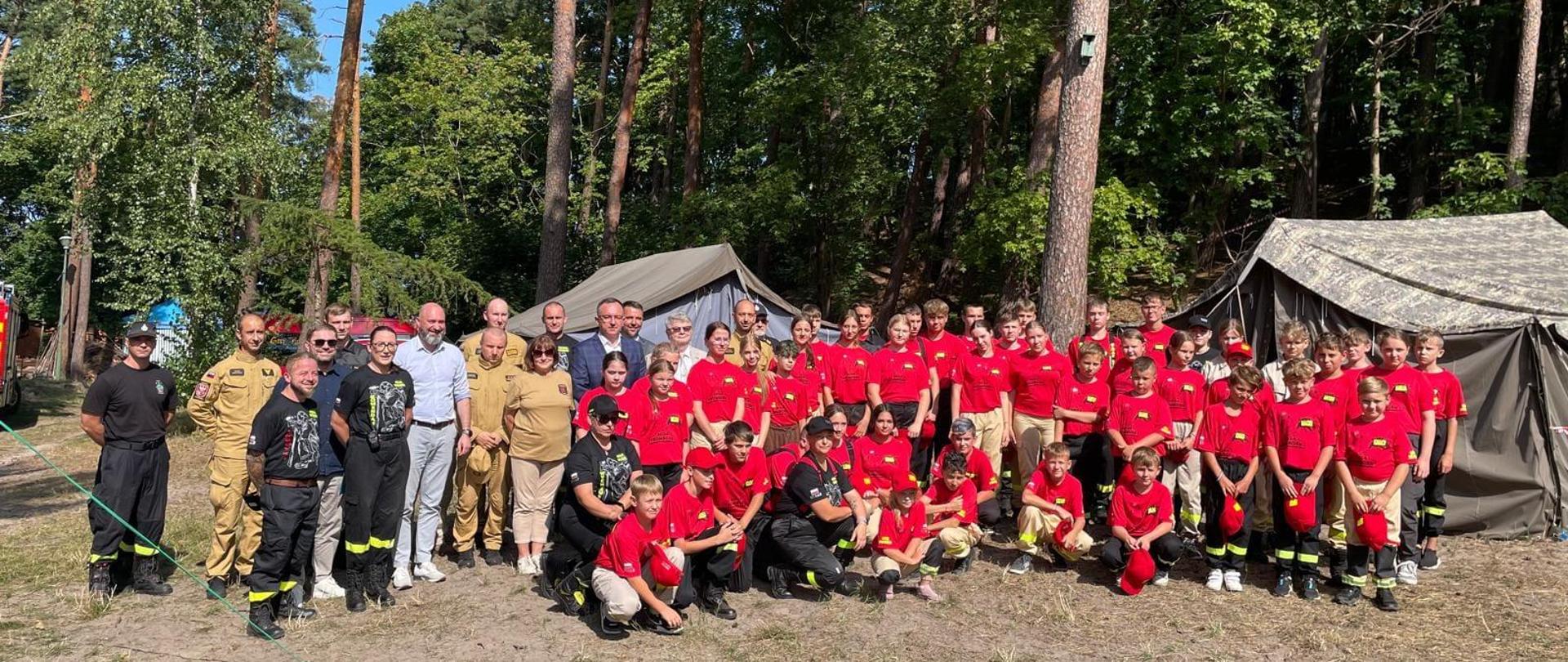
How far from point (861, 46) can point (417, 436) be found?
14.1 meters

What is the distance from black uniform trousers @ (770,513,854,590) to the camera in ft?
19.1

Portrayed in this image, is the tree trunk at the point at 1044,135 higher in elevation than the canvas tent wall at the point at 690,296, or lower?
higher

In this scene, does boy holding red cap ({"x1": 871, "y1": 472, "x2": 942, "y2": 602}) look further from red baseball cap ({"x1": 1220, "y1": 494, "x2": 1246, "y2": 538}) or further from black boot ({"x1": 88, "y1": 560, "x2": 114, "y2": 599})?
black boot ({"x1": 88, "y1": 560, "x2": 114, "y2": 599})

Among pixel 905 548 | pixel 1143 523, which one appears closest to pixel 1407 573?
pixel 1143 523

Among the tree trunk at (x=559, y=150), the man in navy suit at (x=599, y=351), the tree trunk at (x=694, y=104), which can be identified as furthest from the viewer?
the tree trunk at (x=694, y=104)

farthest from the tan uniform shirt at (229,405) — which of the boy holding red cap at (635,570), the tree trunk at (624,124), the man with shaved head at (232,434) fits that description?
the tree trunk at (624,124)

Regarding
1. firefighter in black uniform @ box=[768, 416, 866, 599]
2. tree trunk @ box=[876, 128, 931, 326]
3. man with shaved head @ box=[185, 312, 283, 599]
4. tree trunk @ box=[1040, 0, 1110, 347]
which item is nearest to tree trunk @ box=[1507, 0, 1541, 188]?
tree trunk @ box=[1040, 0, 1110, 347]

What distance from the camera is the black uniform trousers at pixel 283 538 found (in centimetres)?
508

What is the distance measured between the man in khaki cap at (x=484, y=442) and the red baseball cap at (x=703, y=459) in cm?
125

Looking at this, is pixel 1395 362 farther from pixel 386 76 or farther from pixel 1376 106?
pixel 386 76

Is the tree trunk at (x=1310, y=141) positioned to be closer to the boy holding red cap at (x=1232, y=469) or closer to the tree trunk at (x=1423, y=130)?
the tree trunk at (x=1423, y=130)

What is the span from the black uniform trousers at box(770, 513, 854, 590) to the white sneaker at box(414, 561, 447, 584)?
1974 mm

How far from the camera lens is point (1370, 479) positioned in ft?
19.2

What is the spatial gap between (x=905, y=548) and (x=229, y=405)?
3.80 meters
